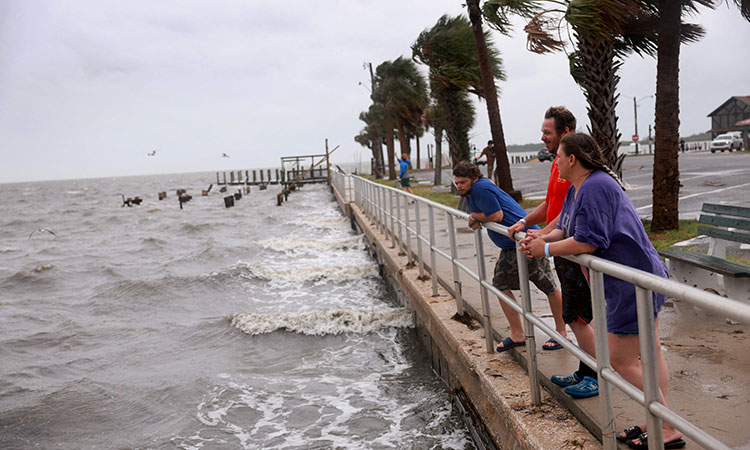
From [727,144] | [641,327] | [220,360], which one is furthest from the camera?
[727,144]

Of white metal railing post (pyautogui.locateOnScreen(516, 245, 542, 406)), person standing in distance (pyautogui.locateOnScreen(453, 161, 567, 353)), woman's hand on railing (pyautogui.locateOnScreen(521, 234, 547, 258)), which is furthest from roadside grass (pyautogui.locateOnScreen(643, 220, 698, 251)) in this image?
woman's hand on railing (pyautogui.locateOnScreen(521, 234, 547, 258))

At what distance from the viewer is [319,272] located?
43.5 ft

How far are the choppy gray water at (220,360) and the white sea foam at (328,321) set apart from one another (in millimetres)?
26

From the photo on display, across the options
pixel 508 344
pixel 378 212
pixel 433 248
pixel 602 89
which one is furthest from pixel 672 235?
pixel 378 212

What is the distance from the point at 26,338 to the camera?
33.4 ft

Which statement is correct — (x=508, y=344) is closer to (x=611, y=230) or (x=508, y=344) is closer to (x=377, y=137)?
(x=611, y=230)

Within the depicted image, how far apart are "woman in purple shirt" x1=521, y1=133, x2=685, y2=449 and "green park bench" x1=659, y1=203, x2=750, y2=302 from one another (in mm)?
2141

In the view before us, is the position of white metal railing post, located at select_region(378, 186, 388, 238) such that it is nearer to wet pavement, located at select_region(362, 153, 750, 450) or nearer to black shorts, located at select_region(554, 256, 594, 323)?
wet pavement, located at select_region(362, 153, 750, 450)

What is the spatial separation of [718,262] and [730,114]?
251ft

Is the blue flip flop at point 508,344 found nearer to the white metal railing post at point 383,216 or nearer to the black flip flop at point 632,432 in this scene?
the black flip flop at point 632,432

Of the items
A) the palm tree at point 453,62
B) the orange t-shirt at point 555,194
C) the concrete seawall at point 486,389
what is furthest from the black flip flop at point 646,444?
the palm tree at point 453,62

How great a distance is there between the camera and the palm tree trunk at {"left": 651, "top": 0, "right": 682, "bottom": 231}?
8.69m

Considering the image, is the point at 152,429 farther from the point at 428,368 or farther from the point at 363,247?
the point at 363,247

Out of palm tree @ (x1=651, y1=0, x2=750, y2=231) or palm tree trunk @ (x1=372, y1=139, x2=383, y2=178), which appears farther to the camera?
palm tree trunk @ (x1=372, y1=139, x2=383, y2=178)
